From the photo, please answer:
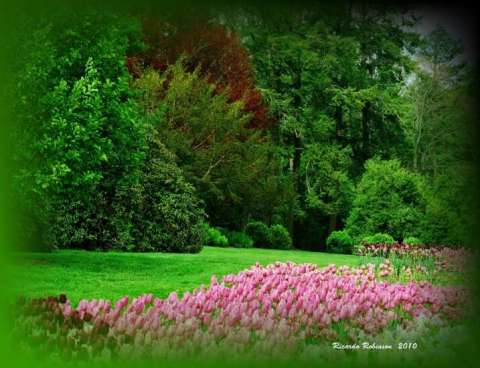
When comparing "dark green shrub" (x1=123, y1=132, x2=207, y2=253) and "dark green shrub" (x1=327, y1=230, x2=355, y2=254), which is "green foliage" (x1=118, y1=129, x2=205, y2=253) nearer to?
"dark green shrub" (x1=123, y1=132, x2=207, y2=253)

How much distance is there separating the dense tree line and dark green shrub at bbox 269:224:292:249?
0.06 ft

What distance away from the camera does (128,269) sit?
7484 millimetres

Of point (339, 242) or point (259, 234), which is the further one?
point (259, 234)

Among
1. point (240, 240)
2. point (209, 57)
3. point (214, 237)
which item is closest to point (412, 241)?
point (240, 240)

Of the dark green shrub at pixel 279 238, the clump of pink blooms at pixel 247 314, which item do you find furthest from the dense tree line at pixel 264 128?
the clump of pink blooms at pixel 247 314

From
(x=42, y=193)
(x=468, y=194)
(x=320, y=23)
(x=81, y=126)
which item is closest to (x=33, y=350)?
(x=42, y=193)

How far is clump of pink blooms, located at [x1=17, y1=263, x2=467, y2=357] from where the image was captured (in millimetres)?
6094

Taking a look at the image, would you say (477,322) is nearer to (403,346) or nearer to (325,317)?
(403,346)

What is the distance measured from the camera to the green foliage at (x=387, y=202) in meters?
8.05

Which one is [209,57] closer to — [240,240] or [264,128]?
[264,128]

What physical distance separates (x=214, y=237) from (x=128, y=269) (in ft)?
5.04

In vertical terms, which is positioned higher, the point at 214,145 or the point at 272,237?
the point at 214,145

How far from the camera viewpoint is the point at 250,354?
6.36 metres

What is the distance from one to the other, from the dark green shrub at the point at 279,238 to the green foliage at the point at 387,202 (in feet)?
2.50
